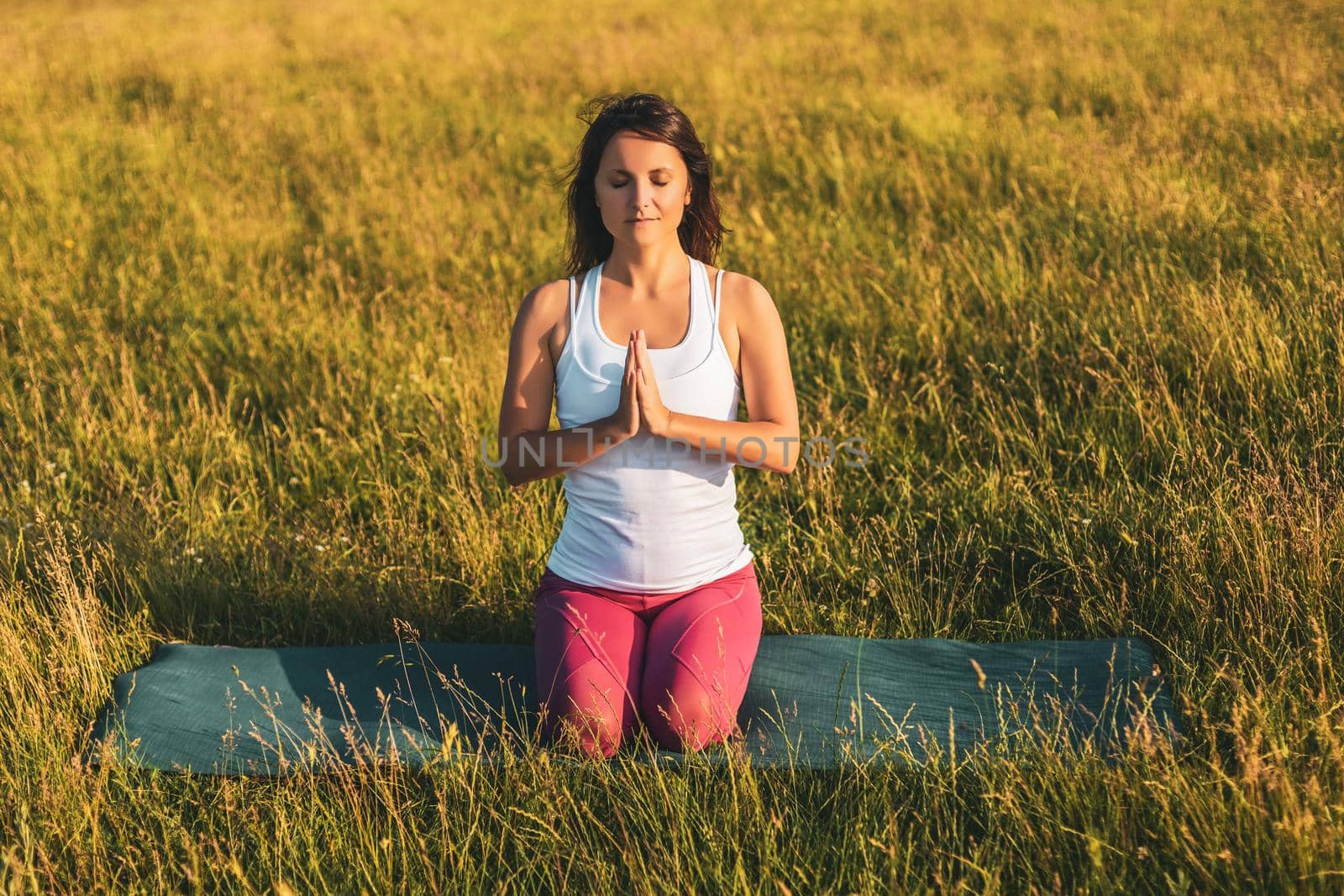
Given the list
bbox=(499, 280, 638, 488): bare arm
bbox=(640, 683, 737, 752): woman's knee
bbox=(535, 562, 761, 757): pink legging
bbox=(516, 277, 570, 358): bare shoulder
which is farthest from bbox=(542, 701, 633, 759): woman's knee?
bbox=(516, 277, 570, 358): bare shoulder

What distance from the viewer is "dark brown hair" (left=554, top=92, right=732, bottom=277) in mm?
2760

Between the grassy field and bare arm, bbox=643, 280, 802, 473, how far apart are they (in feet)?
2.33

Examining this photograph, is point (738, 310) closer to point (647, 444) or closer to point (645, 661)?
point (647, 444)

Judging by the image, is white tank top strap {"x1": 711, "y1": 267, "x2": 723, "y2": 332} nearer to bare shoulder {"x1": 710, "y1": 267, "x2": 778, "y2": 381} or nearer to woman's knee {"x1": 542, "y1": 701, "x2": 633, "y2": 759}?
bare shoulder {"x1": 710, "y1": 267, "x2": 778, "y2": 381}

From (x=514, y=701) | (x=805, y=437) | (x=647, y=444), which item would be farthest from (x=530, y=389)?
(x=805, y=437)

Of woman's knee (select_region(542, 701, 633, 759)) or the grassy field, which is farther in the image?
woman's knee (select_region(542, 701, 633, 759))

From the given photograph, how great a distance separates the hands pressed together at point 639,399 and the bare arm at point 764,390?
23 centimetres

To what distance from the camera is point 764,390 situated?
291 cm

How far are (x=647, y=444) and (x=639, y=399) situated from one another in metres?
0.27

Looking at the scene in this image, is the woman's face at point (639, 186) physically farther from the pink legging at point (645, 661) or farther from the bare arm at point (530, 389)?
the pink legging at point (645, 661)

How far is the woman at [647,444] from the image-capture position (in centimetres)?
276

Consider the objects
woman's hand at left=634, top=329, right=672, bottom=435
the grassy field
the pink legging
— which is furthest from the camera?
the pink legging

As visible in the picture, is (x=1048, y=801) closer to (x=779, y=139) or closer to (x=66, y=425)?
(x=66, y=425)

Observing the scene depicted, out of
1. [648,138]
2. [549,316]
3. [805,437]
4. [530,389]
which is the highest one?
[648,138]
